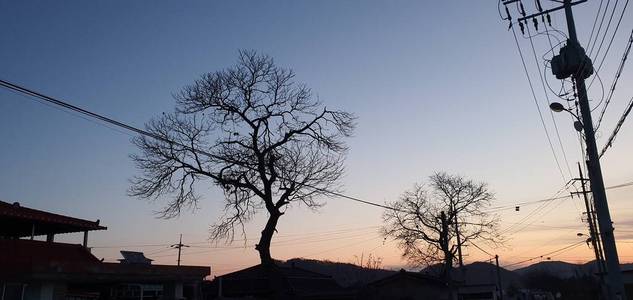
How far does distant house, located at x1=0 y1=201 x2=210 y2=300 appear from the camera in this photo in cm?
1494

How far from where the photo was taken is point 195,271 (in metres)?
19.1

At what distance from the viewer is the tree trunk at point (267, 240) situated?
25.0m

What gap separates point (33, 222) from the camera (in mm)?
20844

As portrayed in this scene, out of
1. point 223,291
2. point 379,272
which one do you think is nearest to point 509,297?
point 379,272

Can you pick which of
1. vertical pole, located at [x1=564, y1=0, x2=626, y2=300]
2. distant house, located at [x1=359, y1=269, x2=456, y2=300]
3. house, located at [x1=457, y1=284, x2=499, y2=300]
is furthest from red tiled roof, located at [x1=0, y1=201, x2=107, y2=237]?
house, located at [x1=457, y1=284, x2=499, y2=300]

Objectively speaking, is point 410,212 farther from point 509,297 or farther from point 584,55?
point 509,297

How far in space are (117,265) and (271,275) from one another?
9616mm

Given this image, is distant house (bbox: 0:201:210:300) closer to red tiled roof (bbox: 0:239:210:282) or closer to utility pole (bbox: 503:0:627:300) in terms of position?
red tiled roof (bbox: 0:239:210:282)

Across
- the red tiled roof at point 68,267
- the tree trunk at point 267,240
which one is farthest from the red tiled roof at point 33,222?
the tree trunk at point 267,240

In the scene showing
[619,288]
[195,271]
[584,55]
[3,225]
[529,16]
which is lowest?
[619,288]

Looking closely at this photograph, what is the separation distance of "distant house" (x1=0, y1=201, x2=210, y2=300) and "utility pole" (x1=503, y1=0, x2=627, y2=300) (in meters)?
12.7

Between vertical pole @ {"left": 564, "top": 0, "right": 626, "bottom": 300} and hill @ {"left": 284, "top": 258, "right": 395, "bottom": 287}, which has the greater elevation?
hill @ {"left": 284, "top": 258, "right": 395, "bottom": 287}

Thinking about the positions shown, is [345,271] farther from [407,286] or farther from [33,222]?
[33,222]

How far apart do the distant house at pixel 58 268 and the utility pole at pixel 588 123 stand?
12749 millimetres
